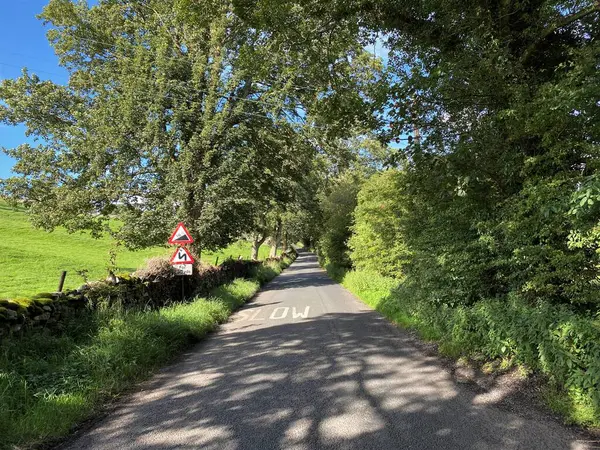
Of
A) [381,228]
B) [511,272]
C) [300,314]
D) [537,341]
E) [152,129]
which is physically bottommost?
[300,314]

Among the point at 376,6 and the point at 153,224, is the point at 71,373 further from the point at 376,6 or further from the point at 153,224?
the point at 153,224

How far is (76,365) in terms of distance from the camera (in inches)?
230

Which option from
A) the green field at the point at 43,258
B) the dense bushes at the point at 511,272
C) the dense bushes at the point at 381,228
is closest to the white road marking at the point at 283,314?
the dense bushes at the point at 511,272

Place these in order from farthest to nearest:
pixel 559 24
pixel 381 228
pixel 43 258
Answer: pixel 43 258, pixel 381 228, pixel 559 24

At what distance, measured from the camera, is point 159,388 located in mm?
5895

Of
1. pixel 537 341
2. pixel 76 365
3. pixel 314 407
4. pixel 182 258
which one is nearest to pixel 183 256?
pixel 182 258

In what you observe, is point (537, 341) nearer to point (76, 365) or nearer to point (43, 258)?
→ point (76, 365)

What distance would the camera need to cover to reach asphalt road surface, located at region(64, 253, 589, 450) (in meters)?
3.93

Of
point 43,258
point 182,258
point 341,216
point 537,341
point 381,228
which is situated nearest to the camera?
point 537,341

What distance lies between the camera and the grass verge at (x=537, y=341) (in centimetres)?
414

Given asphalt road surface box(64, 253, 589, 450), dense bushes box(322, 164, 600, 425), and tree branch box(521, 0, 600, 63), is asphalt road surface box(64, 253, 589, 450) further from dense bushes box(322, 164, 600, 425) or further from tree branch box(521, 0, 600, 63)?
tree branch box(521, 0, 600, 63)

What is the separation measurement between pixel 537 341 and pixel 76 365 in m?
6.12

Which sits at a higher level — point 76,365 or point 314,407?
point 76,365

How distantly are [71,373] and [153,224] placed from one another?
43.0ft
